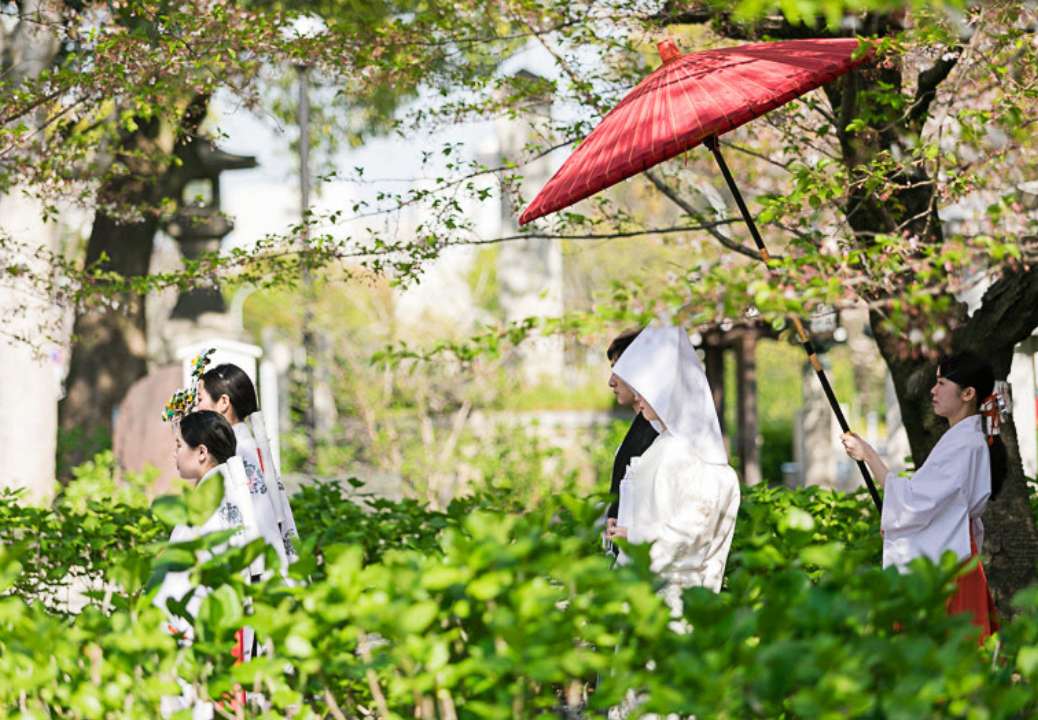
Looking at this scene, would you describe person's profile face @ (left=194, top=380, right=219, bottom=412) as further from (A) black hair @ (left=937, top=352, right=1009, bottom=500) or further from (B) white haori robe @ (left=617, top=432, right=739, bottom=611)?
(A) black hair @ (left=937, top=352, right=1009, bottom=500)

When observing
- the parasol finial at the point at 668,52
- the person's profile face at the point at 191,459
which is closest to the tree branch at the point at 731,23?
the parasol finial at the point at 668,52

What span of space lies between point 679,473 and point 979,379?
116 cm

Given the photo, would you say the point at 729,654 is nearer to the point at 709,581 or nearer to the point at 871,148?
the point at 709,581

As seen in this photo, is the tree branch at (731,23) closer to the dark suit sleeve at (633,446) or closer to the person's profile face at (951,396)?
the person's profile face at (951,396)

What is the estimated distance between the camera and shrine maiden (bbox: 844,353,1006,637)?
15.0 ft

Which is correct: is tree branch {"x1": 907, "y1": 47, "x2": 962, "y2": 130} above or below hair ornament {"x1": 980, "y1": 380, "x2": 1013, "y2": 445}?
above

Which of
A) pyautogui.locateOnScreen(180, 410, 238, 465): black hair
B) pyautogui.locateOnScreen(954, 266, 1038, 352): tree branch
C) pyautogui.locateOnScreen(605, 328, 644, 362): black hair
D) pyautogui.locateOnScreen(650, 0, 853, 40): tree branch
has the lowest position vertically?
pyautogui.locateOnScreen(180, 410, 238, 465): black hair

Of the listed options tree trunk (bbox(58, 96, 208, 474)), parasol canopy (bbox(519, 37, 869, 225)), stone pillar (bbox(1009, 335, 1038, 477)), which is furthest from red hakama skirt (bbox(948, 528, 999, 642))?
tree trunk (bbox(58, 96, 208, 474))

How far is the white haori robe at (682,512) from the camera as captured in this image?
430 centimetres

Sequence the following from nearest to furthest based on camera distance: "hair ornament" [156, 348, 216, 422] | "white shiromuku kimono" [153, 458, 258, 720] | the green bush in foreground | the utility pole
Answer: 1. the green bush in foreground
2. "white shiromuku kimono" [153, 458, 258, 720]
3. "hair ornament" [156, 348, 216, 422]
4. the utility pole

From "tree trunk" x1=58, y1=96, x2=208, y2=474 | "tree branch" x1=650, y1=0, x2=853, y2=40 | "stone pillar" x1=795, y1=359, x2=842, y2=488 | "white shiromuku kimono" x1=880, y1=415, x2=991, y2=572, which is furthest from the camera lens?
"stone pillar" x1=795, y1=359, x2=842, y2=488

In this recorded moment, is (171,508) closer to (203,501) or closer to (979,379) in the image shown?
(203,501)

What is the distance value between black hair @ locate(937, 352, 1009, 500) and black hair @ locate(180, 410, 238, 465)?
250cm

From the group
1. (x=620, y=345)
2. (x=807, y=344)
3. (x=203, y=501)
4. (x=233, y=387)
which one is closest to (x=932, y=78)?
(x=807, y=344)
